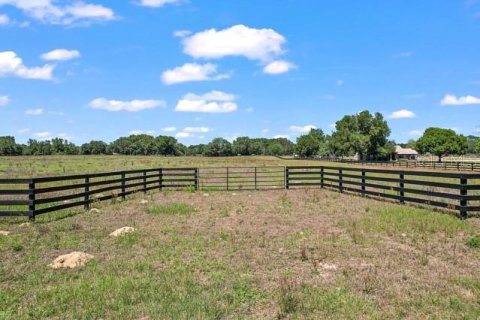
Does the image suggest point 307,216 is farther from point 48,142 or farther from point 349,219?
point 48,142

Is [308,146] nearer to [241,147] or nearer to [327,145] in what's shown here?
[327,145]

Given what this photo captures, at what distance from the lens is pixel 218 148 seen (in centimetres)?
18112

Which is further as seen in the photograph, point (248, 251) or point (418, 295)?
point (248, 251)

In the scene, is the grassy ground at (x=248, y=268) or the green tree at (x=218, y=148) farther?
the green tree at (x=218, y=148)

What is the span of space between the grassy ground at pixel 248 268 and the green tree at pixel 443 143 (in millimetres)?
102582

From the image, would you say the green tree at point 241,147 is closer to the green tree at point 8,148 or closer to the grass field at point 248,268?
the green tree at point 8,148

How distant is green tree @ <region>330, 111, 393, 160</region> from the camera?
314 feet

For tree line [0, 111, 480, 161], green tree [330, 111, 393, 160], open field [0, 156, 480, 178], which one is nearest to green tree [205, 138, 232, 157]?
tree line [0, 111, 480, 161]

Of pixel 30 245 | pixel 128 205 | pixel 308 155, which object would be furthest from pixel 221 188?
pixel 308 155

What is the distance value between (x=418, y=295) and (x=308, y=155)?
143m

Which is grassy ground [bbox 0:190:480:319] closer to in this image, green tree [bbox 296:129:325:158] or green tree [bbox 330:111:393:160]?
green tree [bbox 330:111:393:160]

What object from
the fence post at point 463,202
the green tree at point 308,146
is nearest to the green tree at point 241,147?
the green tree at point 308,146

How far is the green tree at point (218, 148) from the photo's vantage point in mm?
181000

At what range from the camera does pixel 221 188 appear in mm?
25156
